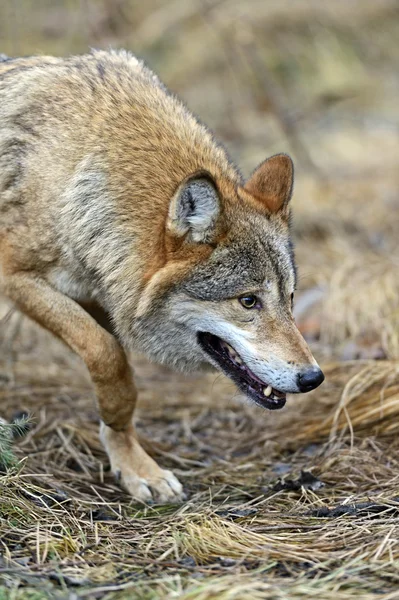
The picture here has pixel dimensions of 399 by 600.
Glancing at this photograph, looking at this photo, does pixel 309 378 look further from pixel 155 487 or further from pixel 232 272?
pixel 155 487

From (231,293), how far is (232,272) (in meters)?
0.12

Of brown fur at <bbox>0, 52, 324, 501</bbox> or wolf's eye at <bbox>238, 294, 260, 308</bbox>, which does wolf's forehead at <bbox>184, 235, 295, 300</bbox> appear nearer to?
wolf's eye at <bbox>238, 294, 260, 308</bbox>

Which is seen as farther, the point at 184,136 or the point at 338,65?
the point at 338,65

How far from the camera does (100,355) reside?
481 centimetres

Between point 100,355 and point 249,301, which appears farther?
point 100,355

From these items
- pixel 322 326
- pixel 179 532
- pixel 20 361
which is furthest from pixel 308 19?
pixel 179 532

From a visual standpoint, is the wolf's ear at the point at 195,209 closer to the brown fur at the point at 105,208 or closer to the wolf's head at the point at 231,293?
the wolf's head at the point at 231,293

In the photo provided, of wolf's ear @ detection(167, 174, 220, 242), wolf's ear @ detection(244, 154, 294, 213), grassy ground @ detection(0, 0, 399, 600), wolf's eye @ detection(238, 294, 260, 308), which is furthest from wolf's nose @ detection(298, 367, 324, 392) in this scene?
wolf's ear @ detection(244, 154, 294, 213)

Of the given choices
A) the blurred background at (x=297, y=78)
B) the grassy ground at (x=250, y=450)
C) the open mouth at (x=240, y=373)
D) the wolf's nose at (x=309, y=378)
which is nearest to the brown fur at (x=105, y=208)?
the open mouth at (x=240, y=373)

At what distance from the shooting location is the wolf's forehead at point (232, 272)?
450 cm

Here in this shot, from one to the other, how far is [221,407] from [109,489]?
1.74m

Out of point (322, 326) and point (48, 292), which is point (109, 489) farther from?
point (322, 326)

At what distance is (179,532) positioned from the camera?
3955 millimetres

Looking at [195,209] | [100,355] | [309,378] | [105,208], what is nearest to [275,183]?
[195,209]
